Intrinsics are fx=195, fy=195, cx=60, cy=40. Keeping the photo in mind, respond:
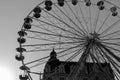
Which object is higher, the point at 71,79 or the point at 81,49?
the point at 81,49

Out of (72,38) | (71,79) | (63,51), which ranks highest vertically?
(72,38)

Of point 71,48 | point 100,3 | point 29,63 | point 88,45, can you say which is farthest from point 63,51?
point 100,3

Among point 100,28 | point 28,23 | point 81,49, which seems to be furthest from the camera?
point 28,23

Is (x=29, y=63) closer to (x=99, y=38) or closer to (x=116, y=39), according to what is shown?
(x=99, y=38)

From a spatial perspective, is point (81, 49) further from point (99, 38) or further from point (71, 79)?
point (71, 79)

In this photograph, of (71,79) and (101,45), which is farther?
(101,45)

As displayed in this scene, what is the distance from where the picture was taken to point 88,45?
17016 millimetres

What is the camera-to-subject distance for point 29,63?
18.2m

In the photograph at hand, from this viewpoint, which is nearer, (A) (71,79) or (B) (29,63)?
(A) (71,79)

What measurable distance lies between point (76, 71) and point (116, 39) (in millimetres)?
5280

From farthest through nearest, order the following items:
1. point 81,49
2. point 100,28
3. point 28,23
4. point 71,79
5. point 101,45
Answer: point 28,23 → point 100,28 → point 81,49 → point 101,45 → point 71,79

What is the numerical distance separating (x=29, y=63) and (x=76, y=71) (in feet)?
16.5

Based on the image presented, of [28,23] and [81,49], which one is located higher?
[28,23]

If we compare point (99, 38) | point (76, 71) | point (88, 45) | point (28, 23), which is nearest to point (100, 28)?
point (99, 38)
